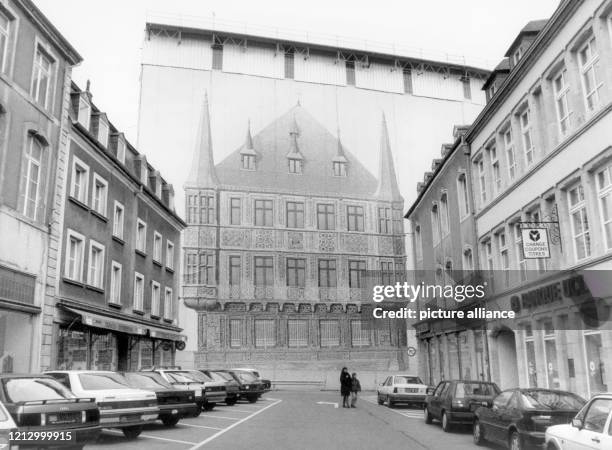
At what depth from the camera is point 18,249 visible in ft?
57.6

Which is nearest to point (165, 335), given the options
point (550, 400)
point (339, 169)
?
point (339, 169)

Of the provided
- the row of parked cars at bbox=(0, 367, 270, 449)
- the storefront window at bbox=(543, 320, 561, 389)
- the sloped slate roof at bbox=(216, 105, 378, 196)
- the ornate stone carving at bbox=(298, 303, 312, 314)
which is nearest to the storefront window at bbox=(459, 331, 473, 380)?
the storefront window at bbox=(543, 320, 561, 389)

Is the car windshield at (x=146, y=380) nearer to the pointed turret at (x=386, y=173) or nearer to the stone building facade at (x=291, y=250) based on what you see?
the stone building facade at (x=291, y=250)

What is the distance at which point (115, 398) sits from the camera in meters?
12.6

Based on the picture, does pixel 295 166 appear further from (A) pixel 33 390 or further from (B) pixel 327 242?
(A) pixel 33 390

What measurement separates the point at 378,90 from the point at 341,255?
13.4 metres

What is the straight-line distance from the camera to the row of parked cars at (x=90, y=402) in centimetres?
905

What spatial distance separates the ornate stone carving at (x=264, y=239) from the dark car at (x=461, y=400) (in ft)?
85.0

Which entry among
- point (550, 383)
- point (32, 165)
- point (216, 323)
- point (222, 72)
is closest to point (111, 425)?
point (32, 165)

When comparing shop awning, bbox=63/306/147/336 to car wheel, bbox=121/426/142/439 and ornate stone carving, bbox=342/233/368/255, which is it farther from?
ornate stone carving, bbox=342/233/368/255

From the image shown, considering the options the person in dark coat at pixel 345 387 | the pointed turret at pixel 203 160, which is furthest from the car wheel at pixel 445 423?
the pointed turret at pixel 203 160

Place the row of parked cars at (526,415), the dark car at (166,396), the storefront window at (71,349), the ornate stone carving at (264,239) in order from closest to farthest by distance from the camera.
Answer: the row of parked cars at (526,415) < the dark car at (166,396) < the storefront window at (71,349) < the ornate stone carving at (264,239)

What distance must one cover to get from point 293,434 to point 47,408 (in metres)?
6.63

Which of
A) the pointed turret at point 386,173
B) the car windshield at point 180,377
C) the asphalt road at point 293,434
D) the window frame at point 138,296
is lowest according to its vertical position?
the asphalt road at point 293,434
